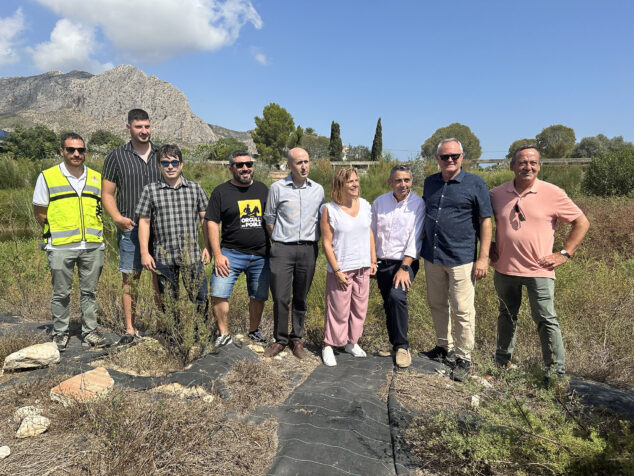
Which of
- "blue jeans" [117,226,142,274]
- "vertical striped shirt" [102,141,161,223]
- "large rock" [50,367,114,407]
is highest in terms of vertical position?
"vertical striped shirt" [102,141,161,223]

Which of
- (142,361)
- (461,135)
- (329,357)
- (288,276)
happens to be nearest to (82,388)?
(142,361)

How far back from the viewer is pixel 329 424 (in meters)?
2.56

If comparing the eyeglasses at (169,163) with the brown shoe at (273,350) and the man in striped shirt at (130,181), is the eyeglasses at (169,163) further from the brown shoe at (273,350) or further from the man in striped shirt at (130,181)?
the brown shoe at (273,350)

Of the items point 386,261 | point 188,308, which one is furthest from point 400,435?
point 188,308

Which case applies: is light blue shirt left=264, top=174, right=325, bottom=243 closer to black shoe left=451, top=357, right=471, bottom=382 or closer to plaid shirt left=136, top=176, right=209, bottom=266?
plaid shirt left=136, top=176, right=209, bottom=266

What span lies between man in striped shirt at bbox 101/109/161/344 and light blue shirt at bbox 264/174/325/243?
1141mm

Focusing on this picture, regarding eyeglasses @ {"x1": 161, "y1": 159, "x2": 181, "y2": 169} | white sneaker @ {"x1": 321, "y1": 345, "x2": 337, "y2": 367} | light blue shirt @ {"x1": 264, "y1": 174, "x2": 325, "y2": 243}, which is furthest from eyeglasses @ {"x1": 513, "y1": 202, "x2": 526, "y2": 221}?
eyeglasses @ {"x1": 161, "y1": 159, "x2": 181, "y2": 169}

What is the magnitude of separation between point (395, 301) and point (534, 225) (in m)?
1.29

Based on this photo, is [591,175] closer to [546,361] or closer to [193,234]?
[546,361]

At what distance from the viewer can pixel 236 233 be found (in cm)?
361

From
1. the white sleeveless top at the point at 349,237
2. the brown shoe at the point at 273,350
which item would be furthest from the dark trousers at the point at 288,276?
the white sleeveless top at the point at 349,237

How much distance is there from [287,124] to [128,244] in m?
56.1

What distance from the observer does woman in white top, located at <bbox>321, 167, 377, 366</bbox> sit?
347cm

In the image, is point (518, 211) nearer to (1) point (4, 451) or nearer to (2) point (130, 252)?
(2) point (130, 252)
